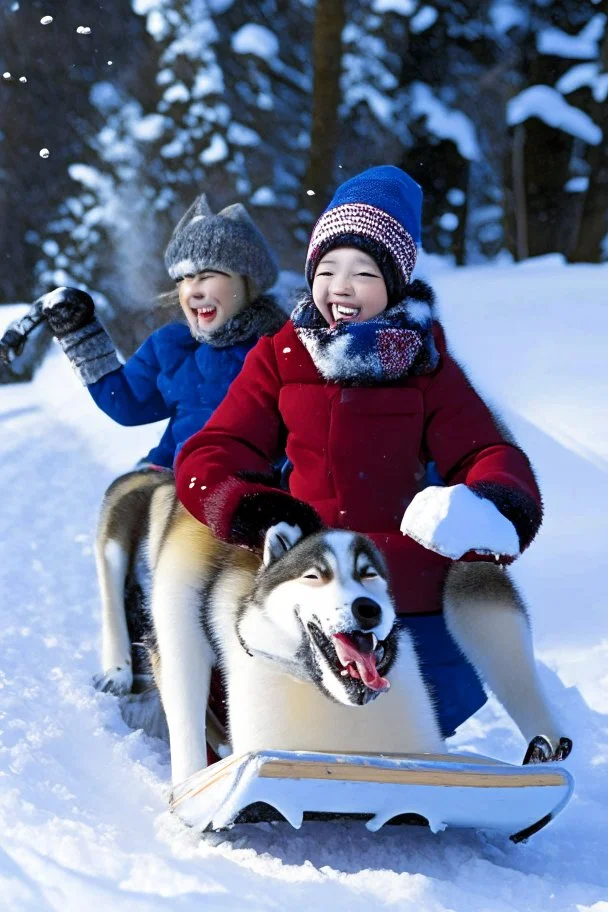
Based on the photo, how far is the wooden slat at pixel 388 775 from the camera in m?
1.47

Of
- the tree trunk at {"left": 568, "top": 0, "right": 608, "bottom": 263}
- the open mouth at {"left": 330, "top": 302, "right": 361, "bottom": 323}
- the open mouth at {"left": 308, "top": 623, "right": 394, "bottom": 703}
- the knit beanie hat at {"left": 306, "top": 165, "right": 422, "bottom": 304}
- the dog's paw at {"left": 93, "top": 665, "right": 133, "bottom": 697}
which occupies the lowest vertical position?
the tree trunk at {"left": 568, "top": 0, "right": 608, "bottom": 263}

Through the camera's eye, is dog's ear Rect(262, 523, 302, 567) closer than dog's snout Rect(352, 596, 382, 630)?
No

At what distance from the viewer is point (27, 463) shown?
5555 mm

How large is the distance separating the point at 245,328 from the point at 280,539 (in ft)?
3.61

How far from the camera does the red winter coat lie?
5.70 feet

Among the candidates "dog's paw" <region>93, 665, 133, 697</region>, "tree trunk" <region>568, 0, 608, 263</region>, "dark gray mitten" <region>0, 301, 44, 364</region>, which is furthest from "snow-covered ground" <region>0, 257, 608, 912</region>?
"tree trunk" <region>568, 0, 608, 263</region>

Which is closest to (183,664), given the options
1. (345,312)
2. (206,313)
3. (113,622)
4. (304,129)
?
(345,312)

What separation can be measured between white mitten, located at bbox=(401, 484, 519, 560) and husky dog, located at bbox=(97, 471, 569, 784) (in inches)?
3.7

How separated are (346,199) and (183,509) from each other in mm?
629

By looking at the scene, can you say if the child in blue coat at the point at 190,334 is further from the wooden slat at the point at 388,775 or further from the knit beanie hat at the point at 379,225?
the wooden slat at the point at 388,775

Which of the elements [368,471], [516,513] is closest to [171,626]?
[368,471]

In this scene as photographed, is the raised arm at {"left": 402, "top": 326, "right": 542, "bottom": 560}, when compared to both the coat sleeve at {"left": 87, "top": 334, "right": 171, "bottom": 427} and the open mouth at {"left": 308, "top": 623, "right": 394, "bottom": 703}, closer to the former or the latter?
the open mouth at {"left": 308, "top": 623, "right": 394, "bottom": 703}

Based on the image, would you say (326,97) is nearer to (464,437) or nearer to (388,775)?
(464,437)

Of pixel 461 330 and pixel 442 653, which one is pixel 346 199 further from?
pixel 461 330
